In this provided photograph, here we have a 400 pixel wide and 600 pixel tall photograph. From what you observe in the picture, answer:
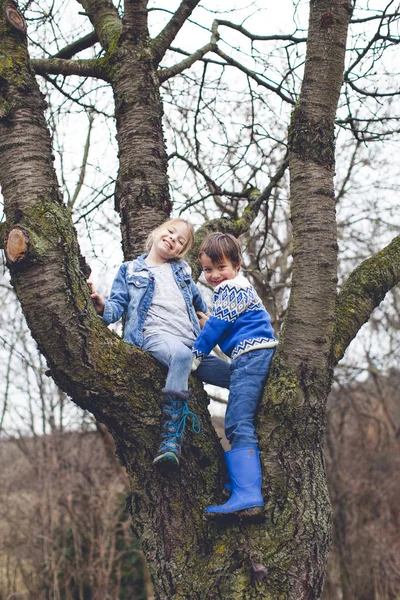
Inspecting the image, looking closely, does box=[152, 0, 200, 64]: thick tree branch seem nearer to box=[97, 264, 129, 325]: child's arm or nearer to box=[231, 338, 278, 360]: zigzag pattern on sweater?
box=[97, 264, 129, 325]: child's arm

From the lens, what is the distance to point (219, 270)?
2.90 metres

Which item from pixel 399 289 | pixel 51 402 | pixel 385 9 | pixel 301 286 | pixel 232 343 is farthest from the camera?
pixel 399 289

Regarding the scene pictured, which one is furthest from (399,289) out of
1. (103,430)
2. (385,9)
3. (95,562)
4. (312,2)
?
(312,2)

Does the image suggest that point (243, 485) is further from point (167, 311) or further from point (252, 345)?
point (167, 311)

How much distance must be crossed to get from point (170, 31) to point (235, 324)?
211 centimetres

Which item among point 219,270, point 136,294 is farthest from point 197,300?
point 136,294

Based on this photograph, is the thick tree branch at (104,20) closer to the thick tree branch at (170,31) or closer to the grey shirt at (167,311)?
the thick tree branch at (170,31)

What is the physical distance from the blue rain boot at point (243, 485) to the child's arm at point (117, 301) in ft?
2.48

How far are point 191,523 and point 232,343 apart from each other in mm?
802

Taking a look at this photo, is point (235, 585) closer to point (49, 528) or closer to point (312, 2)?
point (312, 2)

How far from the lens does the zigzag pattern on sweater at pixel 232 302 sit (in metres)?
2.66

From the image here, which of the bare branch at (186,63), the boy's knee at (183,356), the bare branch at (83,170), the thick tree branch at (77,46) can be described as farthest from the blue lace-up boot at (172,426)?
the bare branch at (83,170)

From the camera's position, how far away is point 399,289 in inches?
636

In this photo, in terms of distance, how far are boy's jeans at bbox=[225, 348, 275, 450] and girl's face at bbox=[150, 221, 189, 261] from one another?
70 cm
